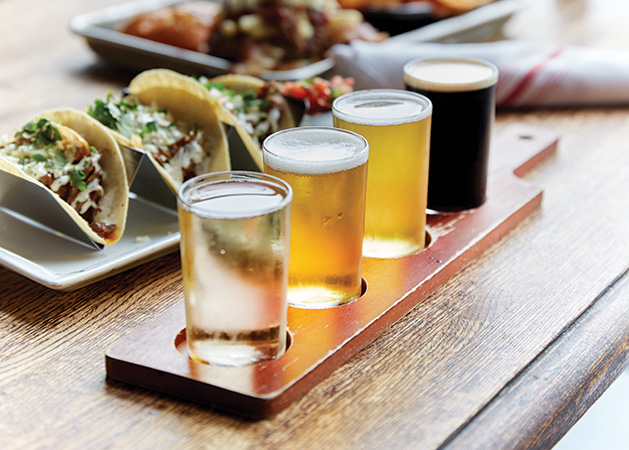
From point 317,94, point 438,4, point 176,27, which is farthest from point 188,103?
point 438,4

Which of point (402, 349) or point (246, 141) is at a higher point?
point (246, 141)

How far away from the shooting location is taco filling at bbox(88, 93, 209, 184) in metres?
1.38

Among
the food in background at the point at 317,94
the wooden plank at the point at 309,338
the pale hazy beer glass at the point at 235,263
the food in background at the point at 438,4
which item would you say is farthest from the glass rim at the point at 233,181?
the food in background at the point at 438,4

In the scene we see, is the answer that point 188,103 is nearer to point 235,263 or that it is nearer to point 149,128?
point 149,128

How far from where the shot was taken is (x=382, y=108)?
3.82ft

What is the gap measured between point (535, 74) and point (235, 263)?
4.19 ft

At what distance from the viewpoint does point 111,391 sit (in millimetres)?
940

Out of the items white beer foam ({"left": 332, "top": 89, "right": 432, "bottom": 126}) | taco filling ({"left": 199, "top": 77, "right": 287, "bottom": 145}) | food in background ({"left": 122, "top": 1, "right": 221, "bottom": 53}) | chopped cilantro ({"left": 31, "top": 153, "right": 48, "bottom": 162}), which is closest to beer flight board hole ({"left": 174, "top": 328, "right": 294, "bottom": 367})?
white beer foam ({"left": 332, "top": 89, "right": 432, "bottom": 126})

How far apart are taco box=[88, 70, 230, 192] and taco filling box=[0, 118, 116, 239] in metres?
0.09

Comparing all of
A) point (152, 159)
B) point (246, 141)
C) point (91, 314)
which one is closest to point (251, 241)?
point (91, 314)

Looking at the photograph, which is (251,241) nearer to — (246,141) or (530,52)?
(246,141)

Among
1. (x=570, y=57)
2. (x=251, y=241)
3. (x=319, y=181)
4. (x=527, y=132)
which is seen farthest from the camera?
(x=570, y=57)

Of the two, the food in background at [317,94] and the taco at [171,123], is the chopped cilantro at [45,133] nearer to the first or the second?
the taco at [171,123]

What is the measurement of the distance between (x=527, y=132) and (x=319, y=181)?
35.4 inches
